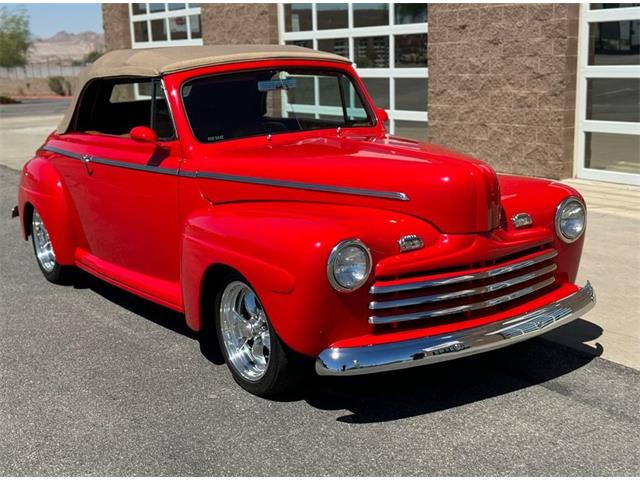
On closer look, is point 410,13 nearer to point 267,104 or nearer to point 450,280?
point 267,104

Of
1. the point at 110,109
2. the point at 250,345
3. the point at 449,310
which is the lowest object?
the point at 250,345

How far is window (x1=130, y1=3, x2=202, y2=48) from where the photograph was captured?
48.4 ft

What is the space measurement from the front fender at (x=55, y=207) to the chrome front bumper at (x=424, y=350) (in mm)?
2907

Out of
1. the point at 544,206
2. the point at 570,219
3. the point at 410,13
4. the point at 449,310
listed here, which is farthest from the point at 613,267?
the point at 410,13

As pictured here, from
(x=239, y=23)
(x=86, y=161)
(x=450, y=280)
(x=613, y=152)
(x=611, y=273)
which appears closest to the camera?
(x=450, y=280)

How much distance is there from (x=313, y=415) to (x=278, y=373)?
0.84 feet

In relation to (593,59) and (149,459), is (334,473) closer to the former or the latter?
(149,459)

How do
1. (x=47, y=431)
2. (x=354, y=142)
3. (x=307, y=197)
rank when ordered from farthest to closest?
(x=354, y=142)
(x=307, y=197)
(x=47, y=431)

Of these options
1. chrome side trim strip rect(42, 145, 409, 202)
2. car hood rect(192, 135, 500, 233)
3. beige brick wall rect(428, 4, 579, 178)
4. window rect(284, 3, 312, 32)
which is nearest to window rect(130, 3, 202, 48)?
window rect(284, 3, 312, 32)

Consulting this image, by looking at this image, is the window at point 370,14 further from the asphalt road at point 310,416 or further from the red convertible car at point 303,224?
the asphalt road at point 310,416

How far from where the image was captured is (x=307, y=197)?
153 inches

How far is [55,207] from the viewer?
5609mm

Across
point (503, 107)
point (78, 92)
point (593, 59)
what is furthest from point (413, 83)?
point (78, 92)

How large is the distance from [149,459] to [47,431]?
0.60m
